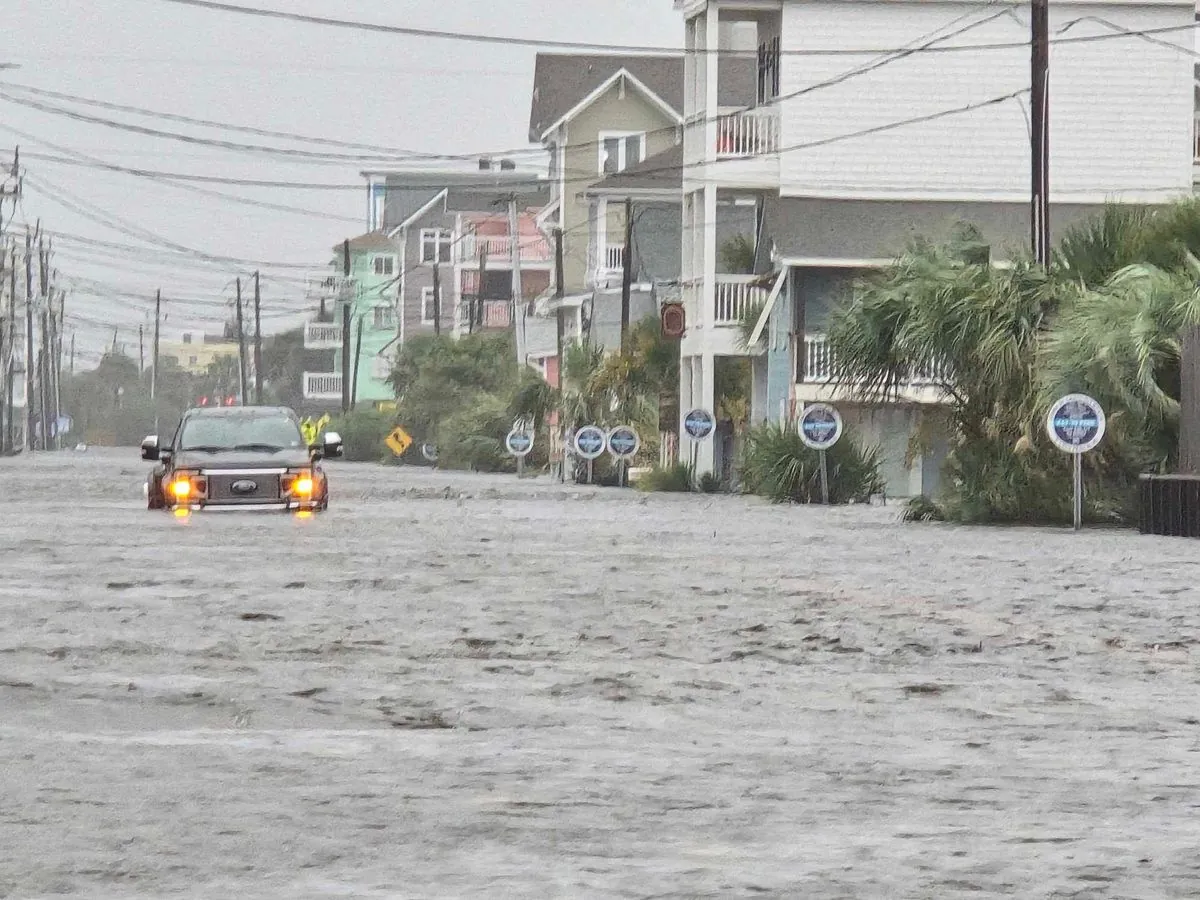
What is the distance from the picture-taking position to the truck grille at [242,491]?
37438 millimetres

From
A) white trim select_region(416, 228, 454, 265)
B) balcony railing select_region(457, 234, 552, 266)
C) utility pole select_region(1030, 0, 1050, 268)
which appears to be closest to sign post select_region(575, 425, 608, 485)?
utility pole select_region(1030, 0, 1050, 268)

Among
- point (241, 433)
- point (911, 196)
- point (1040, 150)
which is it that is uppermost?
point (911, 196)

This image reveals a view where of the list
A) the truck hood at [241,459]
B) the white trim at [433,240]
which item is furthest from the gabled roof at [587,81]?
the truck hood at [241,459]

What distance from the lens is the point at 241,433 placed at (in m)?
39.1

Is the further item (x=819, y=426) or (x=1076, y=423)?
(x=819, y=426)

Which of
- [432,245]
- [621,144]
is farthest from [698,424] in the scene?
[432,245]

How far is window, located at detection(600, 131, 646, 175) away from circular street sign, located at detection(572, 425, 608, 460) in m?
34.2

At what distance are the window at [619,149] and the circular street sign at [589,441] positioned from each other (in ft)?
112

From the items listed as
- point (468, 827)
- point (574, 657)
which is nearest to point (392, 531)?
point (574, 657)

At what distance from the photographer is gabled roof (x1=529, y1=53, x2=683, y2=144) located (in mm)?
102875

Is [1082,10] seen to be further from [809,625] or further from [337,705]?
[337,705]

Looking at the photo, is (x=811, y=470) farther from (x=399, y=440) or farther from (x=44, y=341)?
(x=44, y=341)

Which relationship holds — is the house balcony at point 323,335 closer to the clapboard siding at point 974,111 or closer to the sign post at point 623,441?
the sign post at point 623,441

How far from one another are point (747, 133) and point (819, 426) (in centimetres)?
1733
